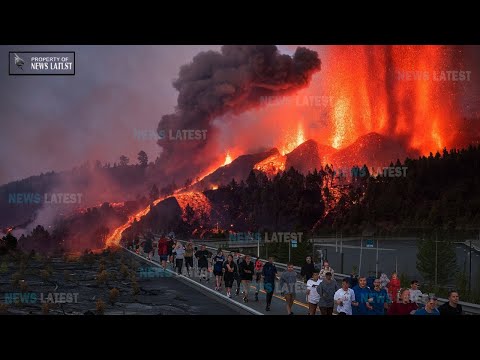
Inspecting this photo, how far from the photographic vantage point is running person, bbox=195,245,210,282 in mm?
19266

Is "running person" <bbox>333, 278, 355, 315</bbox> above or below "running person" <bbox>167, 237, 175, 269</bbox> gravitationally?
below

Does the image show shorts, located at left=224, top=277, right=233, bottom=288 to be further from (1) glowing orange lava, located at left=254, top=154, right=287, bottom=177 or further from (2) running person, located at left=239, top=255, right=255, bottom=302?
(1) glowing orange lava, located at left=254, top=154, right=287, bottom=177

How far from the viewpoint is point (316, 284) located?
15188mm

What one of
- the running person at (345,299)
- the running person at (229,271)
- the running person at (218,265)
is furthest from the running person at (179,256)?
the running person at (345,299)

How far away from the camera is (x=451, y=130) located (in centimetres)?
1730

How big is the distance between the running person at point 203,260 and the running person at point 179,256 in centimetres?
49

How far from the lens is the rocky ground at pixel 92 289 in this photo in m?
16.3

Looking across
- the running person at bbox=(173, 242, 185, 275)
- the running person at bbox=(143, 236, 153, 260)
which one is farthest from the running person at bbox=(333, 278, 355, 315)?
the running person at bbox=(173, 242, 185, 275)

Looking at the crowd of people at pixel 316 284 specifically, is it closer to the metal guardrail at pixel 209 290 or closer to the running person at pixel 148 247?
the running person at pixel 148 247

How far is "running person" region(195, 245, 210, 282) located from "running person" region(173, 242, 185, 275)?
0.49 m

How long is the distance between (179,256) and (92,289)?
3527 mm

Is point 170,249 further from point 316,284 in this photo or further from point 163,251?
point 316,284
